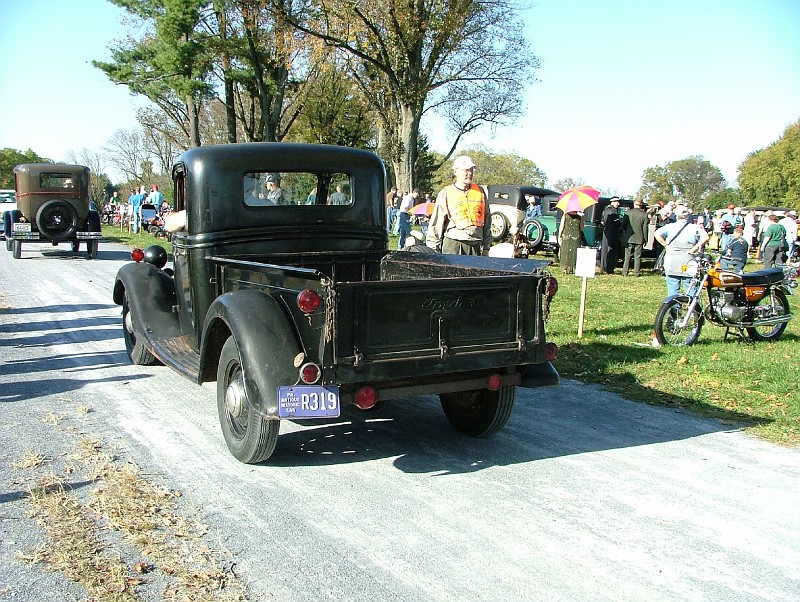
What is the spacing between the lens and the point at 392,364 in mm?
4082

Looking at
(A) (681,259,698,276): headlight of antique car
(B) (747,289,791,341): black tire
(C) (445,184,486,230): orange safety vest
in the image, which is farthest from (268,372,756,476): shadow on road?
(B) (747,289,791,341): black tire

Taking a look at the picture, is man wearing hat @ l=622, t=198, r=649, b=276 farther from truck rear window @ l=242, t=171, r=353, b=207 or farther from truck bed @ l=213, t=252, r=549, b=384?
truck bed @ l=213, t=252, r=549, b=384

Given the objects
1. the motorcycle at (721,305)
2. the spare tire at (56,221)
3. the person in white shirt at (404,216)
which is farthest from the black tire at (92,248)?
the motorcycle at (721,305)

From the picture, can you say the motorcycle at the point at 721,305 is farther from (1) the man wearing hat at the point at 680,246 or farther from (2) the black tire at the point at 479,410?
(2) the black tire at the point at 479,410

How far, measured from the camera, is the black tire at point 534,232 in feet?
66.0

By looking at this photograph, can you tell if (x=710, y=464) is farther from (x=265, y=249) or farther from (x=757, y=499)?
(x=265, y=249)

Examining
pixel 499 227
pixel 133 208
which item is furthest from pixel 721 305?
pixel 133 208

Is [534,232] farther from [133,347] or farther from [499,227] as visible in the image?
[133,347]

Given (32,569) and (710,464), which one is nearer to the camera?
(32,569)

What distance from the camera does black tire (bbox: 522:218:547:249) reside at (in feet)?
66.0

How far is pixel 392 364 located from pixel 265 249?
2.06m

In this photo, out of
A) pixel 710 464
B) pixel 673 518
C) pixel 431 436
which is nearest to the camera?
pixel 673 518

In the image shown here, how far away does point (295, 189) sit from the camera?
5949 millimetres

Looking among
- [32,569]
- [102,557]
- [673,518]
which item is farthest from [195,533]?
[673,518]
